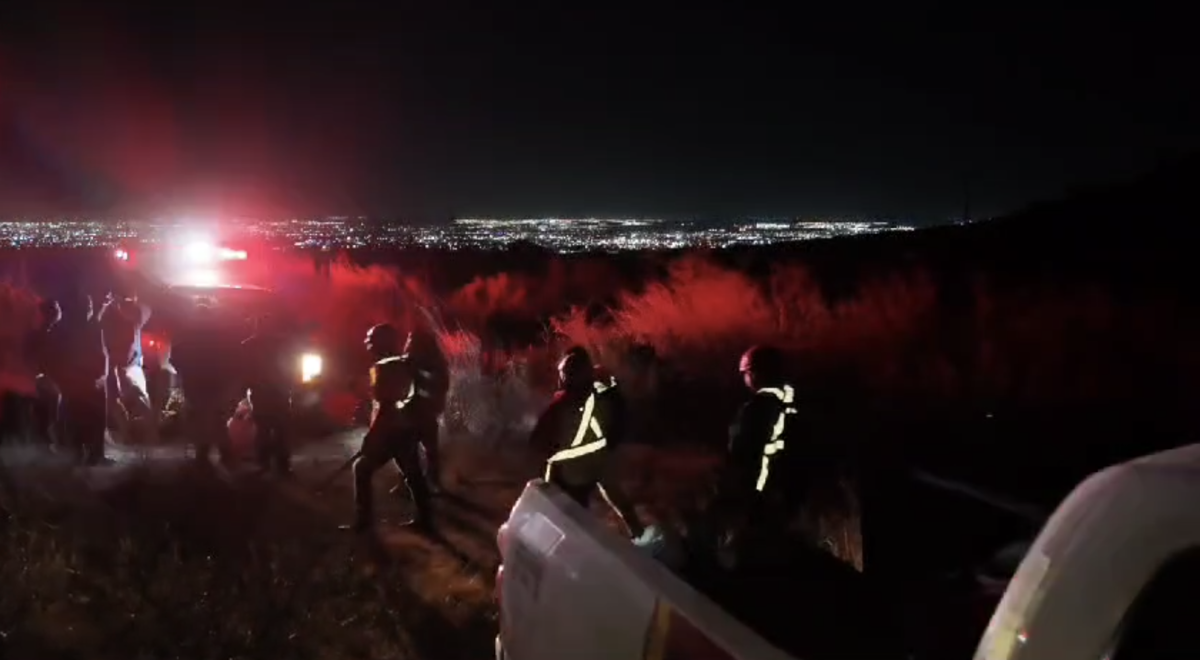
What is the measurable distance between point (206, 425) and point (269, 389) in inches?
23.8

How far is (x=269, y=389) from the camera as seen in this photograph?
10180mm

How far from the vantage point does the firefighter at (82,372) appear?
1029cm

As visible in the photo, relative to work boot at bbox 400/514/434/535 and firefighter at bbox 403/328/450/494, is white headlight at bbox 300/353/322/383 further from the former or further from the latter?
work boot at bbox 400/514/434/535

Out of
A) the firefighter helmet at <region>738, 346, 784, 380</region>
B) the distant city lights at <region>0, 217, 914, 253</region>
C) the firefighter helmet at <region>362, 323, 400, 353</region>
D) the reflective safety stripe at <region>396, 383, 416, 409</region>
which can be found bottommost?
the distant city lights at <region>0, 217, 914, 253</region>

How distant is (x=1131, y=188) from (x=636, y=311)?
2437 centimetres

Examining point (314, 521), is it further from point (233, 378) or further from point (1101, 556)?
point (1101, 556)

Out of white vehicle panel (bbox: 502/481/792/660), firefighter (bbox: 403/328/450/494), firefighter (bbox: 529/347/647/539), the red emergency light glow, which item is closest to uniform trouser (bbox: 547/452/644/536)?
firefighter (bbox: 529/347/647/539)

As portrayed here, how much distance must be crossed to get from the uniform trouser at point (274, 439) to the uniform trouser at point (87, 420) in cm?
130

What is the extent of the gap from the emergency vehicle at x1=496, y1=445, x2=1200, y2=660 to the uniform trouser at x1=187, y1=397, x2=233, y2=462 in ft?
22.0

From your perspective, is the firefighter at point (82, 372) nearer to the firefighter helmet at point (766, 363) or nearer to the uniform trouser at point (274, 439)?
the uniform trouser at point (274, 439)

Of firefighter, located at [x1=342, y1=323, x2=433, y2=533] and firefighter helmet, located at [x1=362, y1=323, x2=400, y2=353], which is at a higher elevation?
firefighter helmet, located at [x1=362, y1=323, x2=400, y2=353]

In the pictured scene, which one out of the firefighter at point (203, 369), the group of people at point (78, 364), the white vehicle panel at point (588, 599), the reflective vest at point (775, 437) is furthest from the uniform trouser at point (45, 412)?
the white vehicle panel at point (588, 599)

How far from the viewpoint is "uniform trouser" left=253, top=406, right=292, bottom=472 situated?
10391 mm

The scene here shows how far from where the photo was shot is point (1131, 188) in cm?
3997
